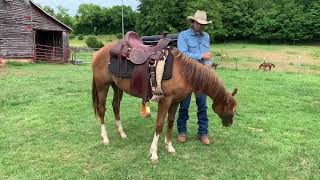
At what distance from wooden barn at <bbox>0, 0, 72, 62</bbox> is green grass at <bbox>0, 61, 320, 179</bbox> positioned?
1602 centimetres

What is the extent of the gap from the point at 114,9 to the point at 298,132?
76.5 m

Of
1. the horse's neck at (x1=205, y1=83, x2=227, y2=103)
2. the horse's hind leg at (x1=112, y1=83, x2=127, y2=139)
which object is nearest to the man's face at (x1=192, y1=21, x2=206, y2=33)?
the horse's neck at (x1=205, y1=83, x2=227, y2=103)

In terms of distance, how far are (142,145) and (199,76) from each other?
57.7 inches

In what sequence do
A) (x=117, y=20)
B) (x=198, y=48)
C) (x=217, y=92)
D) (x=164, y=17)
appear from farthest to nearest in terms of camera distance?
1. (x=117, y=20)
2. (x=164, y=17)
3. (x=198, y=48)
4. (x=217, y=92)

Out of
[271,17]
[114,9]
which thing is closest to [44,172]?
[271,17]

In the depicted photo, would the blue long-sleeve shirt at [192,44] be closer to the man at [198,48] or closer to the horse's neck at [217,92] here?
the man at [198,48]

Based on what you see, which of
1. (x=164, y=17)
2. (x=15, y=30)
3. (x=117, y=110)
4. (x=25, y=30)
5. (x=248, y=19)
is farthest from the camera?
(x=248, y=19)

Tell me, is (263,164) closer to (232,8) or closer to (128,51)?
(128,51)

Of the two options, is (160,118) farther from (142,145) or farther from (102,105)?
(102,105)

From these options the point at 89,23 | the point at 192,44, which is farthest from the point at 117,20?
the point at 192,44

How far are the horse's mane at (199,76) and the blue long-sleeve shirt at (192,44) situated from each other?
516mm

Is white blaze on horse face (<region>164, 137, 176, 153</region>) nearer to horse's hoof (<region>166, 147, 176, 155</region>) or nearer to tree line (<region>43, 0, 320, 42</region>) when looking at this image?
horse's hoof (<region>166, 147, 176, 155</region>)

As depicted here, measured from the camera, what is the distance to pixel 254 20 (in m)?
67.5

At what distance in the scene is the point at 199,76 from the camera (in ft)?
18.1
